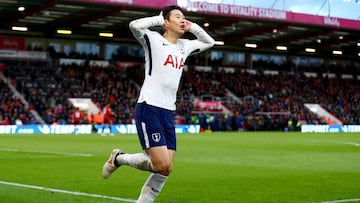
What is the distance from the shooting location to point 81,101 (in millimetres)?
52125

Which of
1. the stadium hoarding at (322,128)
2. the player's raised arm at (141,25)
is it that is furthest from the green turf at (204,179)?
the stadium hoarding at (322,128)

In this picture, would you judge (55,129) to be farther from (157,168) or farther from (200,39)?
(157,168)

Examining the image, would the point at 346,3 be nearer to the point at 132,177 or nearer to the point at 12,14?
the point at 12,14

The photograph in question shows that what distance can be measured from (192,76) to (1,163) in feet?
151

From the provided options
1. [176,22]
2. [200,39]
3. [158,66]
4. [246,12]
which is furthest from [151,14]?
[158,66]

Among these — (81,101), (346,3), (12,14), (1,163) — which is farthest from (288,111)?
(1,163)

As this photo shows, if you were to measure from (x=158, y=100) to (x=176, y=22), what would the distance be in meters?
1.03

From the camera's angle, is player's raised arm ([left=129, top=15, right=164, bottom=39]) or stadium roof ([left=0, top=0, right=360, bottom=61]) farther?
stadium roof ([left=0, top=0, right=360, bottom=61])

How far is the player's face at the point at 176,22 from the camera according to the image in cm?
844

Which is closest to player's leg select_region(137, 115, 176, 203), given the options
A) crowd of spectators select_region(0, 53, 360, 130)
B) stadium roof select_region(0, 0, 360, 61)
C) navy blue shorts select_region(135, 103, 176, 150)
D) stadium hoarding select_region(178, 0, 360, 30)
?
navy blue shorts select_region(135, 103, 176, 150)

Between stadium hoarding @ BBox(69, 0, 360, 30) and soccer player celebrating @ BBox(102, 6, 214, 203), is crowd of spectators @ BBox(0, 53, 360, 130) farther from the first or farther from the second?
soccer player celebrating @ BBox(102, 6, 214, 203)

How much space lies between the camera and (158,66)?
325 inches

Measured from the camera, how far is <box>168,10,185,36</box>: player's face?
27.7 feet

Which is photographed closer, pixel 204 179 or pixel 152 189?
pixel 152 189
